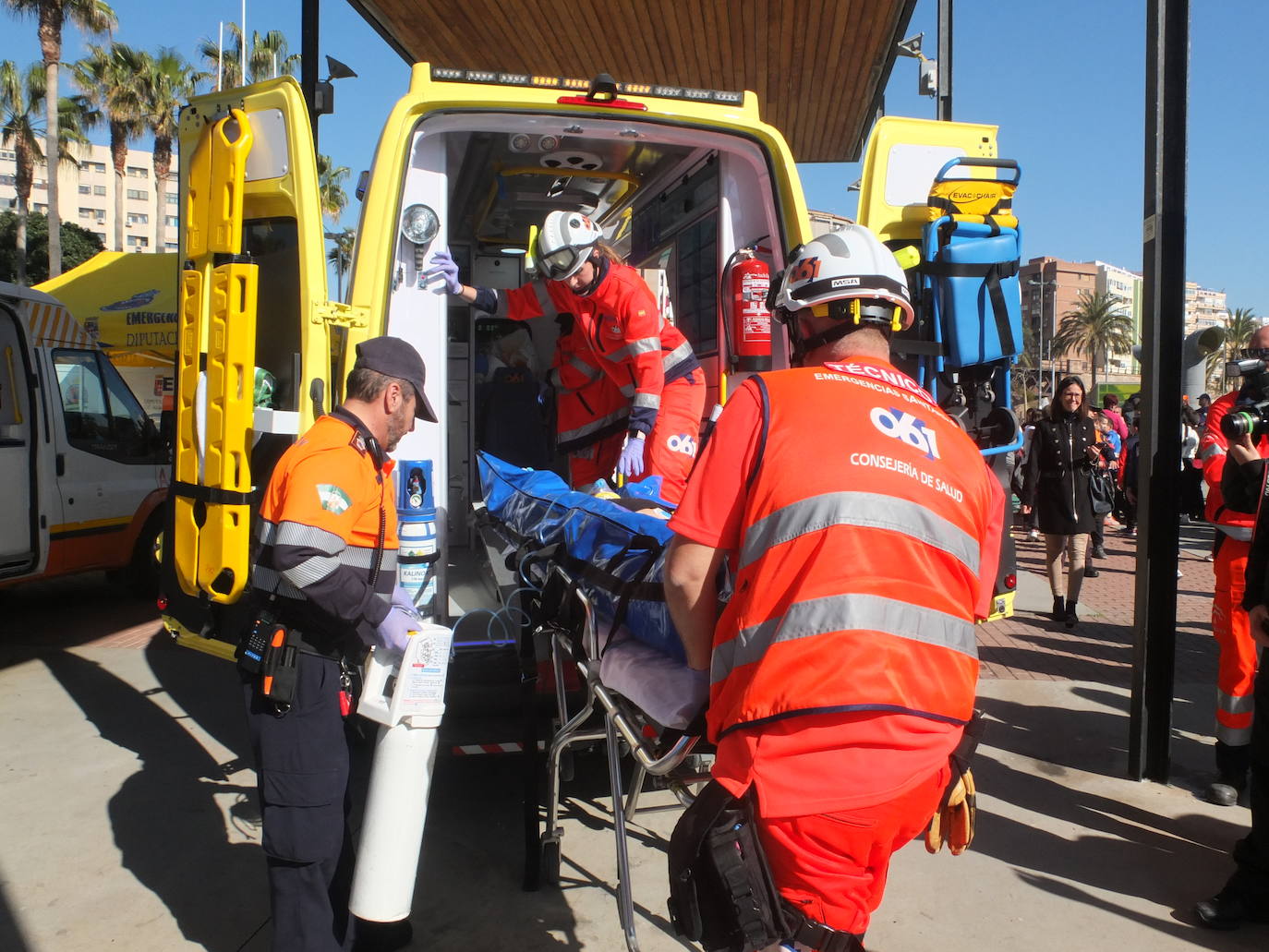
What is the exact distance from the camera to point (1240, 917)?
3039mm

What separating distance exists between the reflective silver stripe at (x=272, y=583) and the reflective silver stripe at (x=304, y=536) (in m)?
0.13

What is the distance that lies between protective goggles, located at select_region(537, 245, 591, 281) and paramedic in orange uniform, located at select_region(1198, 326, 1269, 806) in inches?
113

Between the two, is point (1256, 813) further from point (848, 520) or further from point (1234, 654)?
point (848, 520)

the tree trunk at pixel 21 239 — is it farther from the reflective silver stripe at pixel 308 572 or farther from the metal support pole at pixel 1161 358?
the metal support pole at pixel 1161 358

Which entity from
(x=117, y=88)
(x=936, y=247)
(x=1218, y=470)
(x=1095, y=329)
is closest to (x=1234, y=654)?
(x=1218, y=470)

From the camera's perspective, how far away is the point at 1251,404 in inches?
139

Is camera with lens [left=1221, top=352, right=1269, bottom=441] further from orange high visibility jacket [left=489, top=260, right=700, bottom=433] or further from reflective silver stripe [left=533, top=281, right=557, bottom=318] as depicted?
reflective silver stripe [left=533, top=281, right=557, bottom=318]

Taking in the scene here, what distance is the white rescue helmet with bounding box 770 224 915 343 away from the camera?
6.09 ft

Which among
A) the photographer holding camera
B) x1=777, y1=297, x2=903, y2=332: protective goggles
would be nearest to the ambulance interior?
the photographer holding camera

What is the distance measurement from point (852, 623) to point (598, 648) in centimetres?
113

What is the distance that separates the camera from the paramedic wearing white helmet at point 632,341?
432cm

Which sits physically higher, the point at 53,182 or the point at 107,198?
the point at 107,198

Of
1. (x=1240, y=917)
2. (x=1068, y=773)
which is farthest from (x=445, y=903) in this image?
(x=1068, y=773)

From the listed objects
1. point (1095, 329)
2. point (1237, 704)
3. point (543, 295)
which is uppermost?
point (1095, 329)
